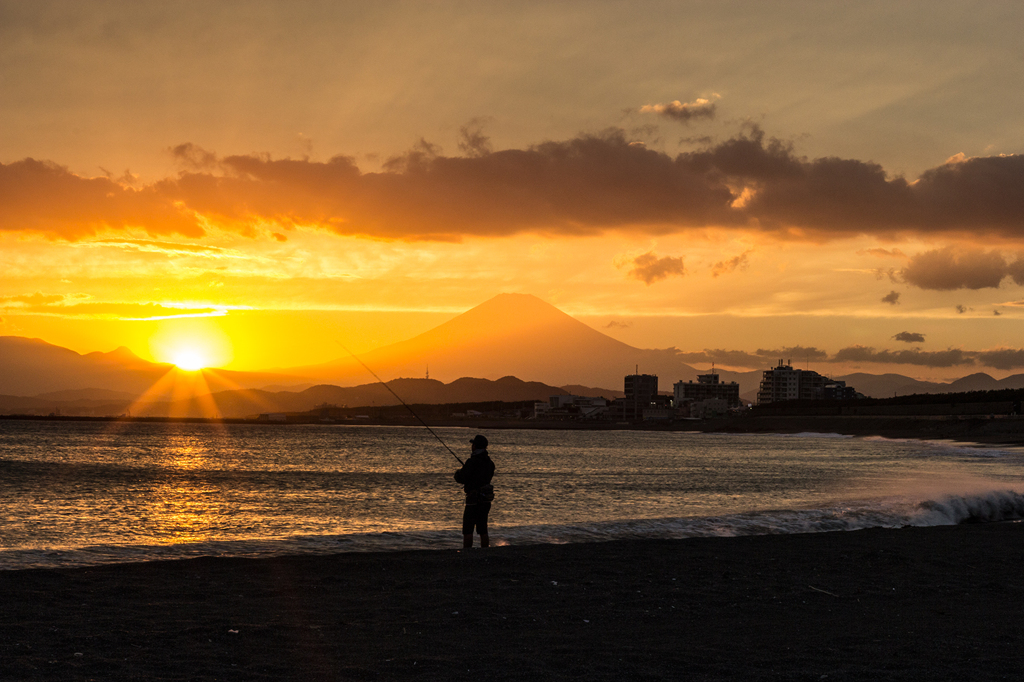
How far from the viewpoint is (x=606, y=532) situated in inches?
661

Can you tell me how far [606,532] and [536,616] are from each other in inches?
325

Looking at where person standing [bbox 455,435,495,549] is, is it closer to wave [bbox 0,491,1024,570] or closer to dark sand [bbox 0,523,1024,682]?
dark sand [bbox 0,523,1024,682]

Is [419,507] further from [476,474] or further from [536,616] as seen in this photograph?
[536,616]

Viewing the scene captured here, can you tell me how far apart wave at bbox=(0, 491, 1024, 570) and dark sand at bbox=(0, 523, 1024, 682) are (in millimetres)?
2233

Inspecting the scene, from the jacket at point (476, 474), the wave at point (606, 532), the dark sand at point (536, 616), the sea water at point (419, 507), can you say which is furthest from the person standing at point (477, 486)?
the sea water at point (419, 507)

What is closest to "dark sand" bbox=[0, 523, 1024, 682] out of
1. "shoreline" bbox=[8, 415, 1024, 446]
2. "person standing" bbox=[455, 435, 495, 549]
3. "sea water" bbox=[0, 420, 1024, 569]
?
"person standing" bbox=[455, 435, 495, 549]

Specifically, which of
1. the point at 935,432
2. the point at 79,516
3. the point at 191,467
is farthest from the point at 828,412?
the point at 79,516

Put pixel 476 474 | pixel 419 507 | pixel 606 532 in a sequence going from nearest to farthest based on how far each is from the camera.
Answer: pixel 476 474 → pixel 606 532 → pixel 419 507

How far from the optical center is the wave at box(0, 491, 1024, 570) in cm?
1359

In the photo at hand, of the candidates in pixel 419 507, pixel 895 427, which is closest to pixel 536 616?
pixel 419 507

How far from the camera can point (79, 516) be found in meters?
21.7

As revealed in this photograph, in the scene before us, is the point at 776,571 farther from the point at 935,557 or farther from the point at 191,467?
the point at 191,467

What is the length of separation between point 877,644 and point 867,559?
5189mm

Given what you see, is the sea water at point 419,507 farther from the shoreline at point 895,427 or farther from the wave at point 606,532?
the shoreline at point 895,427
